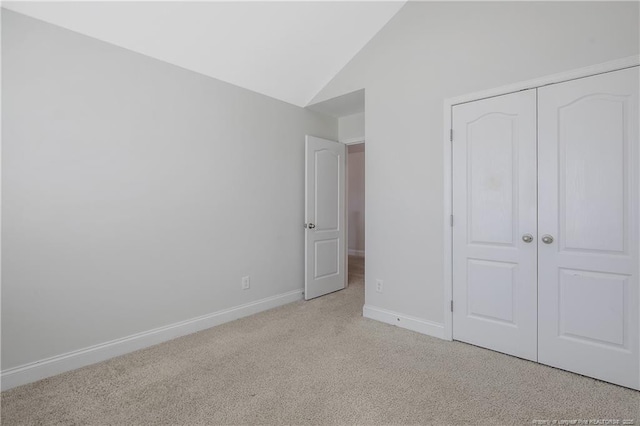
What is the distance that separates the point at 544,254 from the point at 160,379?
109 inches

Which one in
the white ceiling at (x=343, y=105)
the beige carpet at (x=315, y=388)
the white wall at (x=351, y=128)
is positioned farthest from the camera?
the white wall at (x=351, y=128)

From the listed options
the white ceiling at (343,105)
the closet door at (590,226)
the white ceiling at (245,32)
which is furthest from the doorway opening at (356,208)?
the closet door at (590,226)

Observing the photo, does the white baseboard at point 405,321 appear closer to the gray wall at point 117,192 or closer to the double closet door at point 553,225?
the double closet door at point 553,225

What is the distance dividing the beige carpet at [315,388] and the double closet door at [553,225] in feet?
0.69

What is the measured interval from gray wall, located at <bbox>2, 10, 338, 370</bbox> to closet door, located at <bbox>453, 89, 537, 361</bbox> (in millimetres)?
1979

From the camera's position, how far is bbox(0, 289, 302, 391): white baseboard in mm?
1990

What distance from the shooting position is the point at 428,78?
2.76 meters

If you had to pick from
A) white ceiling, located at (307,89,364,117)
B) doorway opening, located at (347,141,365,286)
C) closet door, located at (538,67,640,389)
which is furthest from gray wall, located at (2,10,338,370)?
doorway opening, located at (347,141,365,286)

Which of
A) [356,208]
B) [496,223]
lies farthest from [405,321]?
[356,208]

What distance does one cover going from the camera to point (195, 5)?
232 cm

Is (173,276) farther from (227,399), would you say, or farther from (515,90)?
(515,90)

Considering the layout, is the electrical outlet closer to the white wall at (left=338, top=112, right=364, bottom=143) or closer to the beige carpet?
Result: the beige carpet

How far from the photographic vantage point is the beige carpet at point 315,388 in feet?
5.50

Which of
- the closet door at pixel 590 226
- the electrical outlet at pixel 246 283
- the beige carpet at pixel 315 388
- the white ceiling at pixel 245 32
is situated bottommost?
the beige carpet at pixel 315 388
